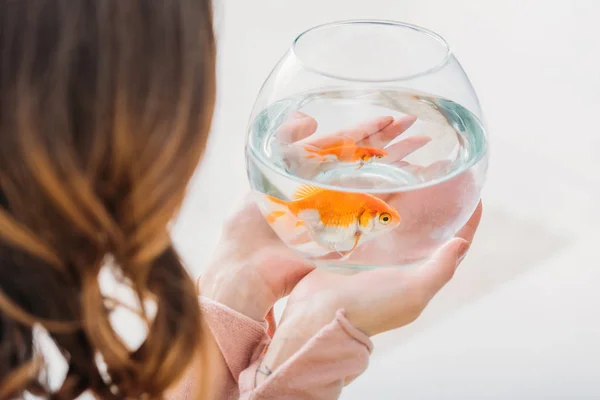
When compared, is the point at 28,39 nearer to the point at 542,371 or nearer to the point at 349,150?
the point at 349,150

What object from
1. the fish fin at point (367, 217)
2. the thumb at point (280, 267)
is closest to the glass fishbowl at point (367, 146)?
the fish fin at point (367, 217)

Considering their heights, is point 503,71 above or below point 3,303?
below

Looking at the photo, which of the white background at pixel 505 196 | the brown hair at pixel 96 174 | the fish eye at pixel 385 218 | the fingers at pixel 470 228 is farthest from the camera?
the white background at pixel 505 196

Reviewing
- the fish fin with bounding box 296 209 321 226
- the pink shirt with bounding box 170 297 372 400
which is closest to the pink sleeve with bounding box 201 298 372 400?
the pink shirt with bounding box 170 297 372 400

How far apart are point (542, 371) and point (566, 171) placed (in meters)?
0.45

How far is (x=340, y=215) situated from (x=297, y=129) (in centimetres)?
12

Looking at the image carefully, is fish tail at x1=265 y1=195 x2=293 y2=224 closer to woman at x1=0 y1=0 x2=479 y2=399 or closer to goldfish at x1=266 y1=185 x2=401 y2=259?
goldfish at x1=266 y1=185 x2=401 y2=259

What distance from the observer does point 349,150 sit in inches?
30.4

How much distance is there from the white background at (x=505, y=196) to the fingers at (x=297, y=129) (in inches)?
4.1

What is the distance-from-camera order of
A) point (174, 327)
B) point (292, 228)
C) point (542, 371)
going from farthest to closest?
1. point (542, 371)
2. point (292, 228)
3. point (174, 327)

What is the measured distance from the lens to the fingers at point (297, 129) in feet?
2.56

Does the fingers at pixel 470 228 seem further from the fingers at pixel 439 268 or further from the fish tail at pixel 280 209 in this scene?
the fish tail at pixel 280 209

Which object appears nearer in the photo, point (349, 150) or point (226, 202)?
point (349, 150)

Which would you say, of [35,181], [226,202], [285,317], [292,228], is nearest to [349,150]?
[292,228]
